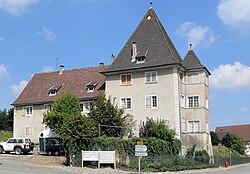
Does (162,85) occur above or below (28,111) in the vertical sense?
above

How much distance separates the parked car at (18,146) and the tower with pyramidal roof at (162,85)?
11.1 metres

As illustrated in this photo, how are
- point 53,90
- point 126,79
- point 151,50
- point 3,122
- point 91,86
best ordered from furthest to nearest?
point 3,122 < point 53,90 < point 91,86 < point 126,79 < point 151,50

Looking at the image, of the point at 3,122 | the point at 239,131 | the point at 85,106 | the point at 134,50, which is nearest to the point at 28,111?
Answer: the point at 85,106

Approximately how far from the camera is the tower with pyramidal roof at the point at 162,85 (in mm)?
44938

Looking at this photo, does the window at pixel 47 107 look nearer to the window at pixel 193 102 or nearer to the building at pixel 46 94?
the building at pixel 46 94

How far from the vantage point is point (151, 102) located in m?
46.0

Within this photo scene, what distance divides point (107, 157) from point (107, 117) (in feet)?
28.3

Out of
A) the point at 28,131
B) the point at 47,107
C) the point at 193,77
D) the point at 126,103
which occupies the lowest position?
the point at 28,131

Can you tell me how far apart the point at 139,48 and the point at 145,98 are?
248 inches

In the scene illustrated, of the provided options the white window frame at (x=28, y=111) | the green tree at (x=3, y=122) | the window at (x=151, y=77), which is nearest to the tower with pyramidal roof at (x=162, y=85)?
the window at (x=151, y=77)

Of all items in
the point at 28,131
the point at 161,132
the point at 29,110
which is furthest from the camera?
the point at 29,110

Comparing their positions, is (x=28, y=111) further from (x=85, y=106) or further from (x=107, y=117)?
(x=107, y=117)

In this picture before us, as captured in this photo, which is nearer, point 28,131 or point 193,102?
point 193,102

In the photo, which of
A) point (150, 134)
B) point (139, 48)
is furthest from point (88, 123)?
point (139, 48)
